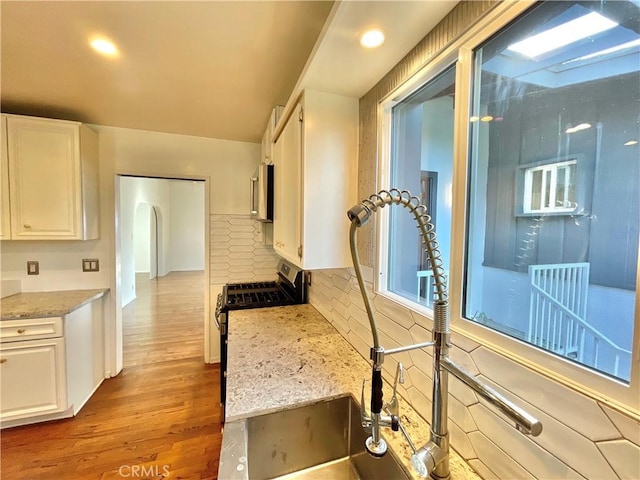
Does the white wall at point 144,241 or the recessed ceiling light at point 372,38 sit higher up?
the recessed ceiling light at point 372,38

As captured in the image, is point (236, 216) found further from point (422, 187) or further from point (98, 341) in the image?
point (422, 187)

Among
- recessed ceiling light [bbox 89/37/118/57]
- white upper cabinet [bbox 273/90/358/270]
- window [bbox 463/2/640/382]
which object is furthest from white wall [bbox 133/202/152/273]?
window [bbox 463/2/640/382]

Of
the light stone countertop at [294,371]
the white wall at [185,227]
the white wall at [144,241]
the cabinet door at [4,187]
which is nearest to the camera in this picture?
the light stone countertop at [294,371]

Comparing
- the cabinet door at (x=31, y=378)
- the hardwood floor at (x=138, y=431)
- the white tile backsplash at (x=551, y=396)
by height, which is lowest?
the hardwood floor at (x=138, y=431)

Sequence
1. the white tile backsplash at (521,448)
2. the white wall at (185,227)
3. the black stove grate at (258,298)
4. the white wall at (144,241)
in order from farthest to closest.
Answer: the white wall at (185,227) → the white wall at (144,241) → the black stove grate at (258,298) → the white tile backsplash at (521,448)

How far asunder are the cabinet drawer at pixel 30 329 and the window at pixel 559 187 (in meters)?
2.70

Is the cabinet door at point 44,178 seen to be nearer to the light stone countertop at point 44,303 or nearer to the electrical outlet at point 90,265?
the electrical outlet at point 90,265

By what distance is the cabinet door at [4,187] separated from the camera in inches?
78.5

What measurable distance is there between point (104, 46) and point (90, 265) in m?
1.97

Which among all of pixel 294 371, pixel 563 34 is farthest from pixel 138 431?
pixel 563 34

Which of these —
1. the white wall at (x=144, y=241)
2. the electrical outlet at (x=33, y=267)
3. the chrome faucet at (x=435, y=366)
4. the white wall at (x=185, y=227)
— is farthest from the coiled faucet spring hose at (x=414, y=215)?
the white wall at (x=185, y=227)

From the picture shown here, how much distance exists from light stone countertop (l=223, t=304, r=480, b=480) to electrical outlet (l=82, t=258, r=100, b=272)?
5.45ft

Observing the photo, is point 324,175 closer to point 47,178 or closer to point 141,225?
point 47,178

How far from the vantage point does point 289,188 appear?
62.8 inches
